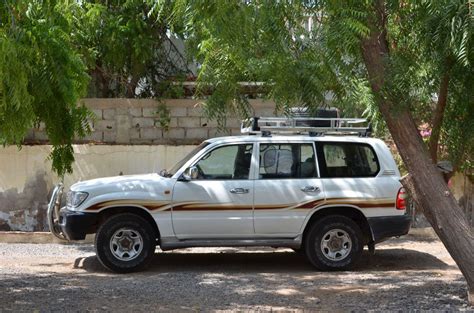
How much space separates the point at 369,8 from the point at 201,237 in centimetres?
445

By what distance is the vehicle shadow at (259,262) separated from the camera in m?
11.2

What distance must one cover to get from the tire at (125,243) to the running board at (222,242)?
0.21 m

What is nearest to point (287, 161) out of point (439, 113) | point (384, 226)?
point (384, 226)

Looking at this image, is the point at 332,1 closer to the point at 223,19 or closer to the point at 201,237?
the point at 223,19

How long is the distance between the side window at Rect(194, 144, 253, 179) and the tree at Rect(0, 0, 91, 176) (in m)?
2.03

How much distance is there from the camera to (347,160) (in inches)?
436

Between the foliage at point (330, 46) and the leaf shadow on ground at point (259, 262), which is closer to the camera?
the foliage at point (330, 46)

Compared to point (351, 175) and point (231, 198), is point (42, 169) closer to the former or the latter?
point (231, 198)

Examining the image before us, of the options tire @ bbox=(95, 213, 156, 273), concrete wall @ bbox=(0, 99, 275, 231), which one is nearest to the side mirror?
tire @ bbox=(95, 213, 156, 273)

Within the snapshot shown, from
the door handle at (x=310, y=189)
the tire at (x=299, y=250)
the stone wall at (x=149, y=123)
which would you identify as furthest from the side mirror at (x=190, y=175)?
the stone wall at (x=149, y=123)

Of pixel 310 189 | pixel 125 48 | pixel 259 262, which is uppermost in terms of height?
pixel 125 48

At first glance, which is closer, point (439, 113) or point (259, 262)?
point (439, 113)

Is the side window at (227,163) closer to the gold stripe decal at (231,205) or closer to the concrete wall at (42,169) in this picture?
the gold stripe decal at (231,205)

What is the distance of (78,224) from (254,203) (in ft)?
7.94
